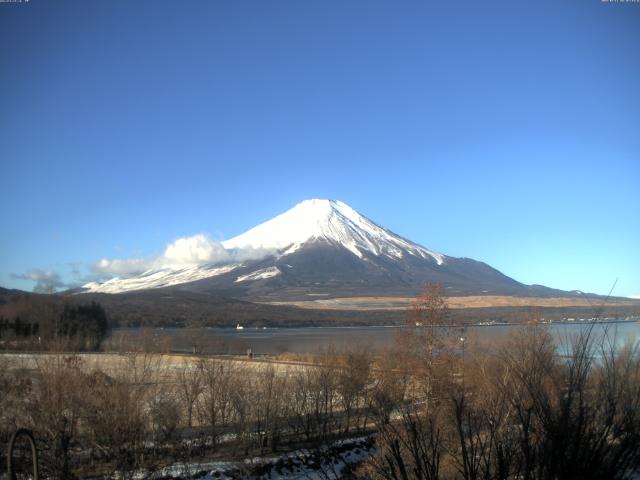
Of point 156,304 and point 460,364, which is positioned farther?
point 156,304

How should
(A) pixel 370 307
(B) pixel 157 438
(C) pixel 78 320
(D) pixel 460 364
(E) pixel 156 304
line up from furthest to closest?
(A) pixel 370 307 < (E) pixel 156 304 < (C) pixel 78 320 < (D) pixel 460 364 < (B) pixel 157 438

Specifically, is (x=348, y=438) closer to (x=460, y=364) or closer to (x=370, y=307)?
(x=460, y=364)

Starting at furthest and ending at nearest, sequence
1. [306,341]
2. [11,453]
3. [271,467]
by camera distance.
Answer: [306,341]
[271,467]
[11,453]

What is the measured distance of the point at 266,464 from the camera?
51.5 feet

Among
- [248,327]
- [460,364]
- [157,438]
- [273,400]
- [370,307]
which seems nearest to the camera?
[157,438]

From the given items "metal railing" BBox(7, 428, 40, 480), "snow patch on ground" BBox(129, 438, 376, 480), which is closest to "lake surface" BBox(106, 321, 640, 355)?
"metal railing" BBox(7, 428, 40, 480)

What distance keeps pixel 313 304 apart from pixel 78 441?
165 metres

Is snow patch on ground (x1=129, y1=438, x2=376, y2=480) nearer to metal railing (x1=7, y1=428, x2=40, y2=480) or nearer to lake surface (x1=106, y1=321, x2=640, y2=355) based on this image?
lake surface (x1=106, y1=321, x2=640, y2=355)

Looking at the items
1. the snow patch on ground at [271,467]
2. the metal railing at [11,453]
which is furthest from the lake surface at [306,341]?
the snow patch on ground at [271,467]

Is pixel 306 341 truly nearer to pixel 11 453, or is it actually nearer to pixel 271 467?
pixel 271 467

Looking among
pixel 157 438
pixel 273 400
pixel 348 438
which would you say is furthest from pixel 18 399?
pixel 348 438

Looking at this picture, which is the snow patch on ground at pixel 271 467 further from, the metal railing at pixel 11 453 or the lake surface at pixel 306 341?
the metal railing at pixel 11 453

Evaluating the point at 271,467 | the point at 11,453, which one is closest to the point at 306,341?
the point at 271,467

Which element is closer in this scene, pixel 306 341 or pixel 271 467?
pixel 271 467
